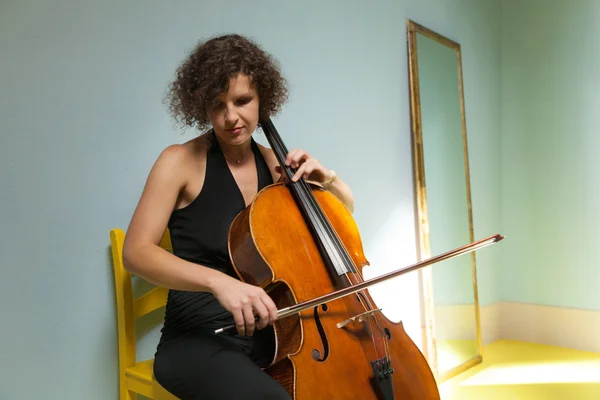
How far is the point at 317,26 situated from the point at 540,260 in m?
1.81

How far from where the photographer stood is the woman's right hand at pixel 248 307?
1.02 meters

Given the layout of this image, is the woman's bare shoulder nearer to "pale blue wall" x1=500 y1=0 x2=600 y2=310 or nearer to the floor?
the floor

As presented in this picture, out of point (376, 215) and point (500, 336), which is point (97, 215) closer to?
point (376, 215)

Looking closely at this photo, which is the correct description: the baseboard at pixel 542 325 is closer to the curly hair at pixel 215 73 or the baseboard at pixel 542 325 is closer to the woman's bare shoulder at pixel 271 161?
the woman's bare shoulder at pixel 271 161

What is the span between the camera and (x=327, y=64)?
223cm

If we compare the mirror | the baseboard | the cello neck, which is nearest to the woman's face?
the cello neck

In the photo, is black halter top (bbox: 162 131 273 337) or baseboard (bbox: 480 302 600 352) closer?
black halter top (bbox: 162 131 273 337)

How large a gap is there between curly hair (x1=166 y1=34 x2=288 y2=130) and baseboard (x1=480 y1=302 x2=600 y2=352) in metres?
2.20

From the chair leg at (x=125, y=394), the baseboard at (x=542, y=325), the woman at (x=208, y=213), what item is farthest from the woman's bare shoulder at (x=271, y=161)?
the baseboard at (x=542, y=325)

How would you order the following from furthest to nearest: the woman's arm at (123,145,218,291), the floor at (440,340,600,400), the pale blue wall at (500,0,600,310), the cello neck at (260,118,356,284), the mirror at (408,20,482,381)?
the pale blue wall at (500,0,600,310) → the mirror at (408,20,482,381) → the floor at (440,340,600,400) → the cello neck at (260,118,356,284) → the woman's arm at (123,145,218,291)

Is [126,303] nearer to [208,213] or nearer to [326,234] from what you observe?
[208,213]

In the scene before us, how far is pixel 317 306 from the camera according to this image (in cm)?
115

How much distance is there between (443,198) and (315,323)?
1.74 metres

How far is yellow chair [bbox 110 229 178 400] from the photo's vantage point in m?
1.50
